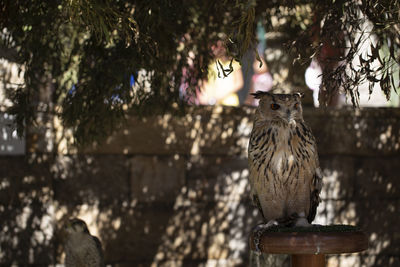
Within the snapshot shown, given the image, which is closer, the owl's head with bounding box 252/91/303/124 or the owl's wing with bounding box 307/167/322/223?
the owl's head with bounding box 252/91/303/124

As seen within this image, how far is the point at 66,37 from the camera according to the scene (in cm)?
429

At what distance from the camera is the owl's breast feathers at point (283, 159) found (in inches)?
110

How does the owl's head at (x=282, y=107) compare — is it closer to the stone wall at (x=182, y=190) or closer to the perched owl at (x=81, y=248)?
the perched owl at (x=81, y=248)

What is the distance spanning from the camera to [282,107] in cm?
274

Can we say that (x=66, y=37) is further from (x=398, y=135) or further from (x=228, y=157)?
(x=398, y=135)

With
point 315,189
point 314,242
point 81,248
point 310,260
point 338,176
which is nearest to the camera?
Result: point 314,242

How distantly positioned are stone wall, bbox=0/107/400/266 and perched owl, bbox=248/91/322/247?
204 cm

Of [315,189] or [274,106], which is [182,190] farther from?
[274,106]

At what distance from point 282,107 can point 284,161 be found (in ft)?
0.87

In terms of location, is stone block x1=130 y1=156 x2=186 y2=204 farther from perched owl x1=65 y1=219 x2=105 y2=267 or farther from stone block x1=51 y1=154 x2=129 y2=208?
perched owl x1=65 y1=219 x2=105 y2=267

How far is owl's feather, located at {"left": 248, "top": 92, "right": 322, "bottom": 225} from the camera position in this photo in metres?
2.79

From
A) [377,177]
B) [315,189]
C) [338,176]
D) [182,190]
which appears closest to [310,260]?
[315,189]

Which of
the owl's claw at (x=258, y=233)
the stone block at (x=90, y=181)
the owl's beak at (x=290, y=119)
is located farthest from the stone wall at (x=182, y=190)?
the owl's beak at (x=290, y=119)

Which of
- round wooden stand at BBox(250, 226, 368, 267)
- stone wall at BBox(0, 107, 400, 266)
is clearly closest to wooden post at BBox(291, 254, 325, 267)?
round wooden stand at BBox(250, 226, 368, 267)
